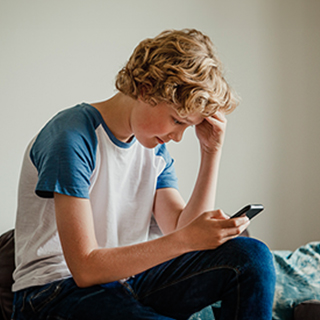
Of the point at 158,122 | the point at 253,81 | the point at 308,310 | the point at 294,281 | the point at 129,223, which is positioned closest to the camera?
the point at 158,122

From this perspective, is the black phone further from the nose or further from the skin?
the nose

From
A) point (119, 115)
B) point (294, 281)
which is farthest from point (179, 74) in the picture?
point (294, 281)

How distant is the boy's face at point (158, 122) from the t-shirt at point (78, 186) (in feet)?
0.29

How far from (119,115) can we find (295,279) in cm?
115

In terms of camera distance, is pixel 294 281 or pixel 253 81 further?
pixel 253 81

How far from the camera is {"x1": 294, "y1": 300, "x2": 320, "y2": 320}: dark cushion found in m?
1.34

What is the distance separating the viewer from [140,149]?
1280 millimetres

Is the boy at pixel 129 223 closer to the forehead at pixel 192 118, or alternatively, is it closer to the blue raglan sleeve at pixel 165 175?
the forehead at pixel 192 118

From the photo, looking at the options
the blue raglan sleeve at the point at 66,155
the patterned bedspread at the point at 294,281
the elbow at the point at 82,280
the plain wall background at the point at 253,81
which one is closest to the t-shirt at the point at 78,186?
the blue raglan sleeve at the point at 66,155

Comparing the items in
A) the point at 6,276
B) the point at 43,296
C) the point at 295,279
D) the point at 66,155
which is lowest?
the point at 295,279

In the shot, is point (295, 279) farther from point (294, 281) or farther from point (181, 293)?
point (181, 293)

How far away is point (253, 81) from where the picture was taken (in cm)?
265

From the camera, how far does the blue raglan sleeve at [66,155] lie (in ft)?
3.15

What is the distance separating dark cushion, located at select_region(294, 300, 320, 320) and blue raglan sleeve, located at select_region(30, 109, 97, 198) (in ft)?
2.98
